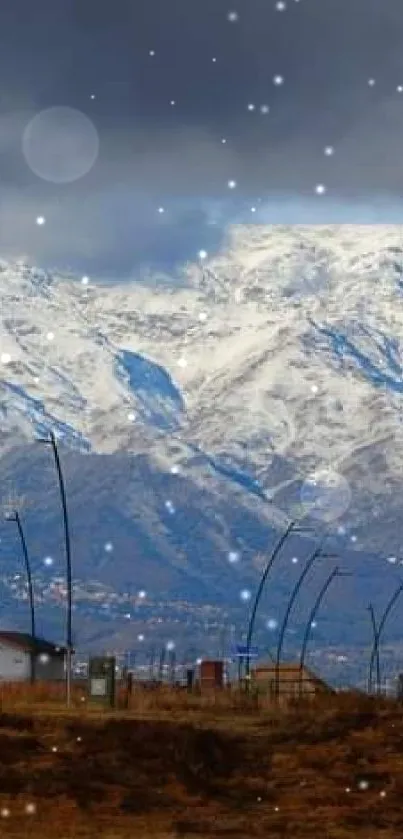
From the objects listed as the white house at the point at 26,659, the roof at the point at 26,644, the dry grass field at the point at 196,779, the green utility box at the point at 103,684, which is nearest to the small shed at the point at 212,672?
the white house at the point at 26,659

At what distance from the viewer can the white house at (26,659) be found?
16875 centimetres

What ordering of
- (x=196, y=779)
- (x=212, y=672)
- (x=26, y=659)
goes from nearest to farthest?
(x=196, y=779), (x=212, y=672), (x=26, y=659)

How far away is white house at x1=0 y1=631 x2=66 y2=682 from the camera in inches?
6644

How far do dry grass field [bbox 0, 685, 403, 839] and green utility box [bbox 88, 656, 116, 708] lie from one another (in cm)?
1541

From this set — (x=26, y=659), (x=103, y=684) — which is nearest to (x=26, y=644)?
(x=26, y=659)

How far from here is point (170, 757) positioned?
50.8m

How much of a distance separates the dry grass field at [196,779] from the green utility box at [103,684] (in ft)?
50.5

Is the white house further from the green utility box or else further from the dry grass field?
the dry grass field

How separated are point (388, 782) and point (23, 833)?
1455 centimetres

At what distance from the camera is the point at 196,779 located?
49000 millimetres

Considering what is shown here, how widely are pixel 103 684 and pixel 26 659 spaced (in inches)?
3459

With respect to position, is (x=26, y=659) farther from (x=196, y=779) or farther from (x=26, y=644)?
(x=196, y=779)

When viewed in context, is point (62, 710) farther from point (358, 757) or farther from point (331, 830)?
point (331, 830)

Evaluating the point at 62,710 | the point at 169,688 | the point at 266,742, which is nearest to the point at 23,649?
the point at 169,688
